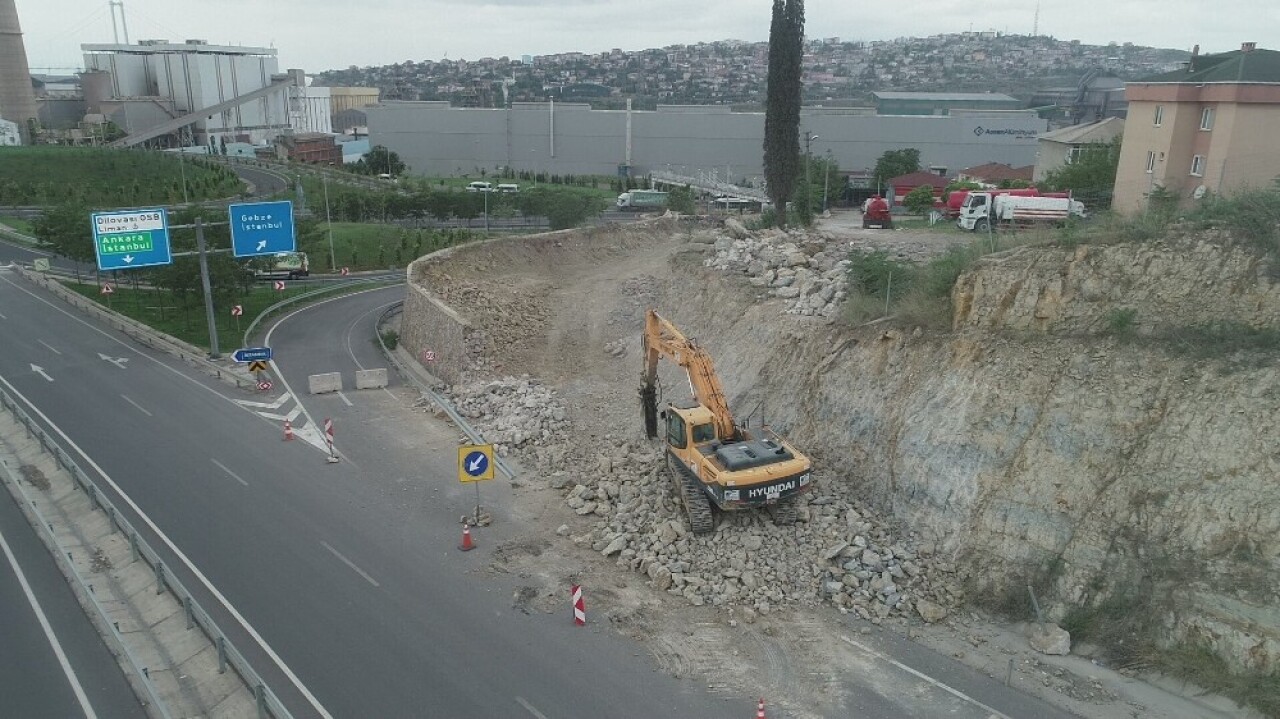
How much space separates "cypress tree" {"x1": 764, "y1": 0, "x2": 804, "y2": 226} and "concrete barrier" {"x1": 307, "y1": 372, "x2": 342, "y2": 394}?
22.8 metres

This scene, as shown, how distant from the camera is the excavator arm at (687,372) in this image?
64.1 feet

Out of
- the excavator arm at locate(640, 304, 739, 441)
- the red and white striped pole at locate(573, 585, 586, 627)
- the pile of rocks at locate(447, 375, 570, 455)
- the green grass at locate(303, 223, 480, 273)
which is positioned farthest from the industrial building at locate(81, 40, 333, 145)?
the red and white striped pole at locate(573, 585, 586, 627)

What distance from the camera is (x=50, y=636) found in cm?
1516

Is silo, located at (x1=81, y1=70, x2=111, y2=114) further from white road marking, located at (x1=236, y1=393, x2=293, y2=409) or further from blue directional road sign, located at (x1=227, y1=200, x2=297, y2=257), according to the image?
white road marking, located at (x1=236, y1=393, x2=293, y2=409)

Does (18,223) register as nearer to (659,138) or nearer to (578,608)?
(659,138)

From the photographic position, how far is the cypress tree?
4169 centimetres

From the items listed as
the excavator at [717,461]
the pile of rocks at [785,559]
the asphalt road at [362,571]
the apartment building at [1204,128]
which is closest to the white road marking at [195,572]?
the asphalt road at [362,571]

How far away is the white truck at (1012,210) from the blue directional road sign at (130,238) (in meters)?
29.6

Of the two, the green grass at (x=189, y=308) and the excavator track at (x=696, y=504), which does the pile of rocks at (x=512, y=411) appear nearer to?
the excavator track at (x=696, y=504)

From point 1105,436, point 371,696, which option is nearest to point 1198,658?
point 1105,436

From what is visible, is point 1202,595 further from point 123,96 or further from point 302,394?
point 123,96

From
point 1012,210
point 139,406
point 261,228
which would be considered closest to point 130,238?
point 261,228

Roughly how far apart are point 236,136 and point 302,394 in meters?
98.1

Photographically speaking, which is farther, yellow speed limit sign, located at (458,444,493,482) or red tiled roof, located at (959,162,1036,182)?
red tiled roof, located at (959,162,1036,182)
